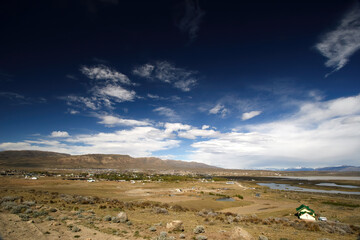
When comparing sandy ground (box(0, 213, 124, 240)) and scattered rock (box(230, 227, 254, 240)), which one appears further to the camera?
scattered rock (box(230, 227, 254, 240))

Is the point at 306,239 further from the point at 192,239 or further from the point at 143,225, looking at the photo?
the point at 143,225

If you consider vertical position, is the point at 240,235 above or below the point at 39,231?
above

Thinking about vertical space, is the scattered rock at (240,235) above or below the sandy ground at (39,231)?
above

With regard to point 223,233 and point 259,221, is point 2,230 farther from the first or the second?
point 259,221

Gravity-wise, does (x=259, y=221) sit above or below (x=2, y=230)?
below

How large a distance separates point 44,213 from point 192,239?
16.2m

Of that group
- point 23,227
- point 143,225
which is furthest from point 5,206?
point 143,225

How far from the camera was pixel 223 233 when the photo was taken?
15.9 meters

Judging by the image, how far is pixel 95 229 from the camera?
52.4ft

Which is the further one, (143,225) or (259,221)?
(259,221)

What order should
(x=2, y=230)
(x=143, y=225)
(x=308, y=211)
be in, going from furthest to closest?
1. (x=308, y=211)
2. (x=143, y=225)
3. (x=2, y=230)

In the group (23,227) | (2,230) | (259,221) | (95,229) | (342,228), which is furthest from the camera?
(259,221)

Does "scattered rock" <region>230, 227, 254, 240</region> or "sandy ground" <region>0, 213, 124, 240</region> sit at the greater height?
"scattered rock" <region>230, 227, 254, 240</region>

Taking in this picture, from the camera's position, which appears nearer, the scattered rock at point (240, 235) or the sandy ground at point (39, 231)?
the sandy ground at point (39, 231)
